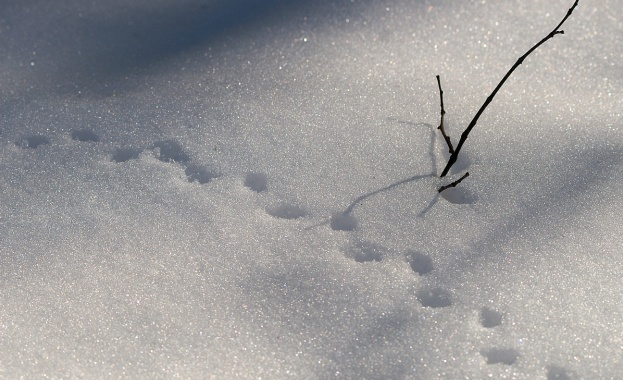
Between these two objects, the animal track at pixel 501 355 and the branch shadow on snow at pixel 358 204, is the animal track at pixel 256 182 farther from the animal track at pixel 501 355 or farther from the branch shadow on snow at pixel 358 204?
the animal track at pixel 501 355

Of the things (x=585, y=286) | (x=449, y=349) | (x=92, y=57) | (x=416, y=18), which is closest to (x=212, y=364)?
(x=449, y=349)

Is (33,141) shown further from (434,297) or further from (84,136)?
(434,297)

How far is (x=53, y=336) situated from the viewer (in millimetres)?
1140

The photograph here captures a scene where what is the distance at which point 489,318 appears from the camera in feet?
3.83

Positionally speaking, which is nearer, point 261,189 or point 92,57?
point 261,189

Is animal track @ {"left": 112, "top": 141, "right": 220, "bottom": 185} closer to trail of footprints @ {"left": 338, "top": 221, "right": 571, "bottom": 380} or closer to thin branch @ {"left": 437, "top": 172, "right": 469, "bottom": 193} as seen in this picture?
trail of footprints @ {"left": 338, "top": 221, "right": 571, "bottom": 380}

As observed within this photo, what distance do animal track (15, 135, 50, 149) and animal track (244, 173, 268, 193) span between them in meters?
0.49

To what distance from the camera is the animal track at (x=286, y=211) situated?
135cm

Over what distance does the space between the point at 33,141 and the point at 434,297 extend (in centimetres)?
98

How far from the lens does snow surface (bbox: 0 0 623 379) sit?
1135mm

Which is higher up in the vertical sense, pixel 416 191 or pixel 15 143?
pixel 15 143

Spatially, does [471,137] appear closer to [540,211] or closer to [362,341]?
[540,211]

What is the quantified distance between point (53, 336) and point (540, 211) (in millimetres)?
986

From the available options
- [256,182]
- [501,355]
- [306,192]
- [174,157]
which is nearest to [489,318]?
[501,355]
